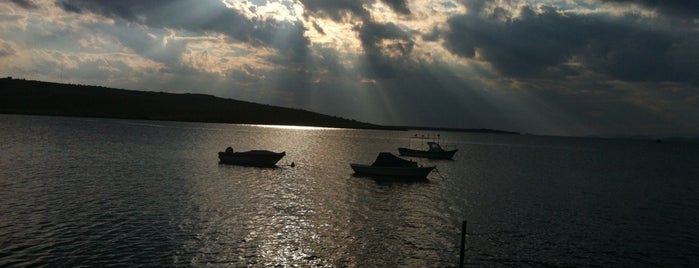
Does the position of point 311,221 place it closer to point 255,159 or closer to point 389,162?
point 389,162

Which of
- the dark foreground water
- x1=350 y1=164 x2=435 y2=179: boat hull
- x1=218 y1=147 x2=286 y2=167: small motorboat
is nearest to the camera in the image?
the dark foreground water

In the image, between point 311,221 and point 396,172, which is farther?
point 396,172

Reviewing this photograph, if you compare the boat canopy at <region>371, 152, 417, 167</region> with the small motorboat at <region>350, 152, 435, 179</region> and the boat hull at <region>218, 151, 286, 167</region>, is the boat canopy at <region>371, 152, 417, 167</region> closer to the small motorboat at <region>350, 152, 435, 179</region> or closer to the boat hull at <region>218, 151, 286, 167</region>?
the small motorboat at <region>350, 152, 435, 179</region>

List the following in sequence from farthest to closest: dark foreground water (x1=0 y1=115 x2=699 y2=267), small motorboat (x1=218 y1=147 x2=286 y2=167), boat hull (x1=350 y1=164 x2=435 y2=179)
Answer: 1. small motorboat (x1=218 y1=147 x2=286 y2=167)
2. boat hull (x1=350 y1=164 x2=435 y2=179)
3. dark foreground water (x1=0 y1=115 x2=699 y2=267)

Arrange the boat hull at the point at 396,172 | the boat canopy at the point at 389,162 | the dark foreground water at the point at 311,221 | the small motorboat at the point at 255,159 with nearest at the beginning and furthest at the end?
1. the dark foreground water at the point at 311,221
2. the boat hull at the point at 396,172
3. the boat canopy at the point at 389,162
4. the small motorboat at the point at 255,159

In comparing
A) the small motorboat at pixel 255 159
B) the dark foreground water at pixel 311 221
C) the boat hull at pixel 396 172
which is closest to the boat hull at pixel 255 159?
the small motorboat at pixel 255 159

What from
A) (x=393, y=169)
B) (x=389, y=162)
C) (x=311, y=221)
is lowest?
(x=311, y=221)

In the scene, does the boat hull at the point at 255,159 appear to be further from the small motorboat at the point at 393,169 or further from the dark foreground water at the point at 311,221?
the small motorboat at the point at 393,169

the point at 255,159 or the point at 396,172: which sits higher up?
the point at 396,172

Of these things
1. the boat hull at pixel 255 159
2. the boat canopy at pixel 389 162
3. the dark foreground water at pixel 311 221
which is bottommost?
the dark foreground water at pixel 311 221

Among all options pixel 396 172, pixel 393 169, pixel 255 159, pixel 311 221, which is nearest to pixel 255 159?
pixel 255 159

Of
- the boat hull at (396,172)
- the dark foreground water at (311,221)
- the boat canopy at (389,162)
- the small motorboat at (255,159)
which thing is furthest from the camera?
the small motorboat at (255,159)

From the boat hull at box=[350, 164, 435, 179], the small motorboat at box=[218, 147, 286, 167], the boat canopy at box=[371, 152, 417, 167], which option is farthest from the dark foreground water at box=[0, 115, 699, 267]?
the small motorboat at box=[218, 147, 286, 167]

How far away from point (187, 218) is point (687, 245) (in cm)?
2849
